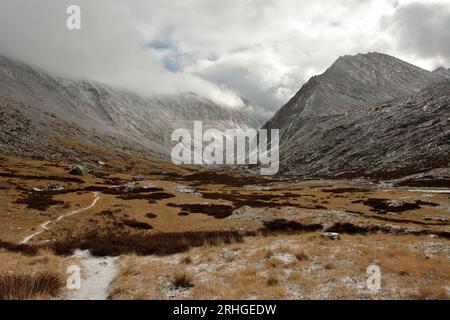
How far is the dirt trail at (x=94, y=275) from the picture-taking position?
1617 centimetres

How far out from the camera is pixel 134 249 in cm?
2594

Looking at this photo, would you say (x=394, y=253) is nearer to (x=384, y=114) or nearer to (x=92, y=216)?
(x=92, y=216)

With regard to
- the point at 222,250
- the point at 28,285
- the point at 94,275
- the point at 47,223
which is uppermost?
the point at 28,285

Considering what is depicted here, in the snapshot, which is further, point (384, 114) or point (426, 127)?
point (384, 114)

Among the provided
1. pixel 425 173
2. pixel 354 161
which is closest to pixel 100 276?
pixel 425 173

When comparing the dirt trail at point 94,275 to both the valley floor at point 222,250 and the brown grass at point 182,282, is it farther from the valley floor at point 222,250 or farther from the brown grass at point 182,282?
the brown grass at point 182,282

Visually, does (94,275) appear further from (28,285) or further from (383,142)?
(383,142)

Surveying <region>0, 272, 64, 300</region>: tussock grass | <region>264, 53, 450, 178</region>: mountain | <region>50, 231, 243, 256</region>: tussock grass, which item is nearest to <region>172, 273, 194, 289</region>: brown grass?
<region>0, 272, 64, 300</region>: tussock grass

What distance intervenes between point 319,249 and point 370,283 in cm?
626

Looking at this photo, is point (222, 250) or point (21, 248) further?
point (21, 248)

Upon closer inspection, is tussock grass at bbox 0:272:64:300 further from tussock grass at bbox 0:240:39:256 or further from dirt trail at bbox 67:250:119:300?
tussock grass at bbox 0:240:39:256

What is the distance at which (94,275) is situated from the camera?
19766 millimetres

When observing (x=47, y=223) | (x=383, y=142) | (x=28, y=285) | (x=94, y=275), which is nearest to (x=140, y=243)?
(x=94, y=275)
